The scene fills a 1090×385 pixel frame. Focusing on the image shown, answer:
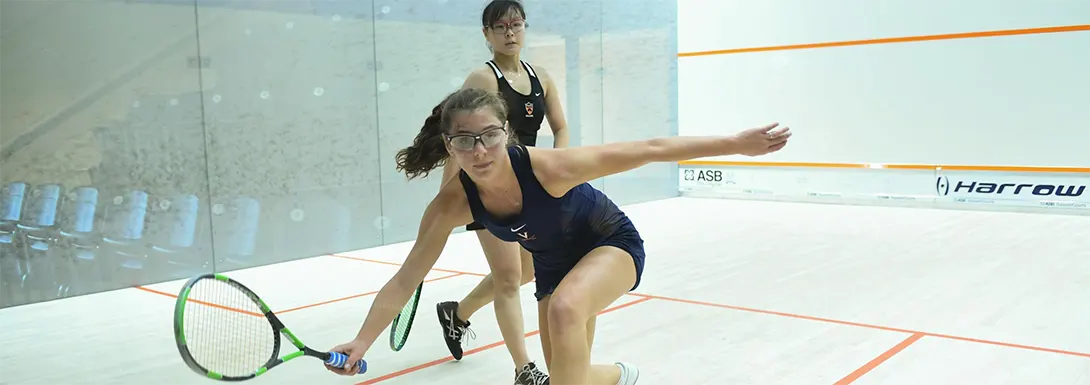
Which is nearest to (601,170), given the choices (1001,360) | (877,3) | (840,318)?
(1001,360)

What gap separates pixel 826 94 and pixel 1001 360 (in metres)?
4.53

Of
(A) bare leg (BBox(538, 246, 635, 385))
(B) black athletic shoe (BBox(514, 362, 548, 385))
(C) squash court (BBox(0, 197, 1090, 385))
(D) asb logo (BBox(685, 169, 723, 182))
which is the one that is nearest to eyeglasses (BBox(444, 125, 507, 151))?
(A) bare leg (BBox(538, 246, 635, 385))

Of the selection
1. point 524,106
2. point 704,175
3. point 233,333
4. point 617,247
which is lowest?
point 704,175

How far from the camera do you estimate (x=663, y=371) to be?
7.78 ft

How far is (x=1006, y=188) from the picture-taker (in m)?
5.95

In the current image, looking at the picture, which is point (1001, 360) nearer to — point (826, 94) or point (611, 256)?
point (611, 256)

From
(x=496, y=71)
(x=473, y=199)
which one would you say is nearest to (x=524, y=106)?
(x=496, y=71)

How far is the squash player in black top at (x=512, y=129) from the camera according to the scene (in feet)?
7.29

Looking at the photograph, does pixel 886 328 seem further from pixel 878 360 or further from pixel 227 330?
pixel 227 330

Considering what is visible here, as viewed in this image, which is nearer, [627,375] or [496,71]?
[627,375]

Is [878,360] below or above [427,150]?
below

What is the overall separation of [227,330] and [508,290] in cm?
78

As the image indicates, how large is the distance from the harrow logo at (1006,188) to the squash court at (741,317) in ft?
2.71

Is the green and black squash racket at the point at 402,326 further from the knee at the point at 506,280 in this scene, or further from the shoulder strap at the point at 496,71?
the shoulder strap at the point at 496,71
